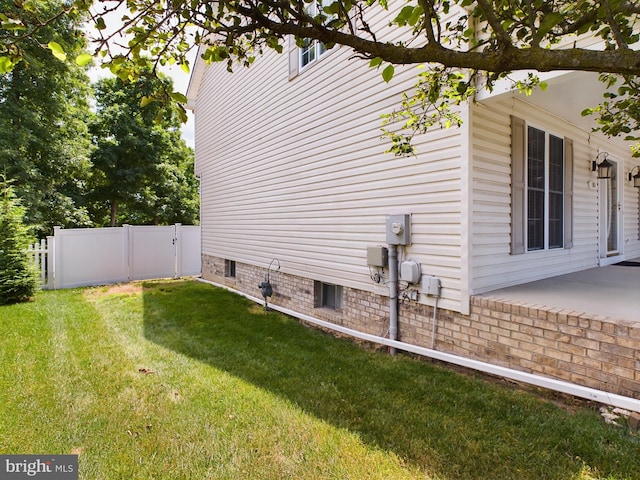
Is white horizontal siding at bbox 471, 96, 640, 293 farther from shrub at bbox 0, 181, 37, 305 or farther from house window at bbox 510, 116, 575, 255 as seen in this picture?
shrub at bbox 0, 181, 37, 305

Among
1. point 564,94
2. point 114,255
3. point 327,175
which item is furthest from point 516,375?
point 114,255

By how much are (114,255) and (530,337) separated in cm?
1162

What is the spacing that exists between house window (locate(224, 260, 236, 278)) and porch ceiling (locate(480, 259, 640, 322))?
7636mm

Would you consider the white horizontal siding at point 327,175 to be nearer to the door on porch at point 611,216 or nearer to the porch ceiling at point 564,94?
the porch ceiling at point 564,94

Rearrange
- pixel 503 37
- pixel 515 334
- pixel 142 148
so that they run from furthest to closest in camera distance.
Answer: pixel 142 148 < pixel 515 334 < pixel 503 37

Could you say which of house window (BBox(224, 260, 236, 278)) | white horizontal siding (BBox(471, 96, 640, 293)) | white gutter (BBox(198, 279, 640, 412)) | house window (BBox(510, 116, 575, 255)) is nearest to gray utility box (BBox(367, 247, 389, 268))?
white gutter (BBox(198, 279, 640, 412))

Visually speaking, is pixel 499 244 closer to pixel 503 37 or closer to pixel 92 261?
pixel 503 37

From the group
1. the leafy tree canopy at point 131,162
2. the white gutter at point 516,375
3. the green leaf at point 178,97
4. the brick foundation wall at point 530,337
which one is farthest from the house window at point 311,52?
the leafy tree canopy at point 131,162

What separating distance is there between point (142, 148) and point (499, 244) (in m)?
19.6

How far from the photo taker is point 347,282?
584 centimetres

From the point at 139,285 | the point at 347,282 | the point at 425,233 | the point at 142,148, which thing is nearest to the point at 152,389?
the point at 347,282

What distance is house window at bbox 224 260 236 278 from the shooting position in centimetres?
1040

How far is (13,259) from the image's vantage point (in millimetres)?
A: 8031

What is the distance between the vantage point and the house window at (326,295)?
6547 mm
